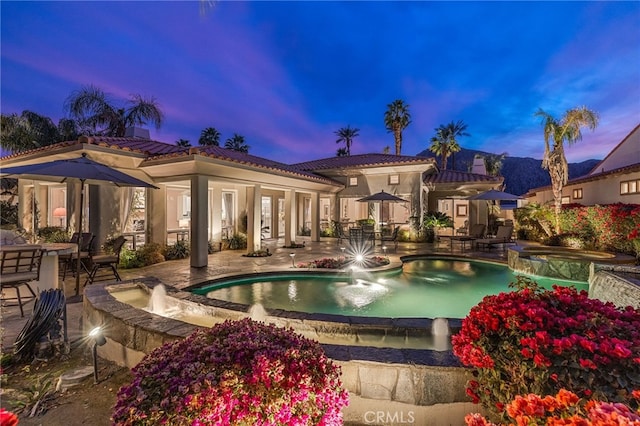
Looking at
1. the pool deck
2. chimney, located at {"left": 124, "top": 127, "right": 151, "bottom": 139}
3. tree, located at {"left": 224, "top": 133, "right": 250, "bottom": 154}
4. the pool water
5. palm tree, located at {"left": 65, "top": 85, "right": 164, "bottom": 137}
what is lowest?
the pool water

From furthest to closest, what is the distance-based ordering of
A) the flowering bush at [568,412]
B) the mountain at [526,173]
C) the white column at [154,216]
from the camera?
1. the mountain at [526,173]
2. the white column at [154,216]
3. the flowering bush at [568,412]

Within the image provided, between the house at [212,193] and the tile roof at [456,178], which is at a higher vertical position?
the tile roof at [456,178]

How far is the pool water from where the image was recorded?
662 cm

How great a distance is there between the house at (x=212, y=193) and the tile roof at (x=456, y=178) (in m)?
0.06

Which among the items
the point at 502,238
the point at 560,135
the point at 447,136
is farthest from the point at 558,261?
the point at 447,136

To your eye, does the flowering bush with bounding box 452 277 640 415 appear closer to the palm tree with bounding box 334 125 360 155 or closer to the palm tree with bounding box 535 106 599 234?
the palm tree with bounding box 535 106 599 234

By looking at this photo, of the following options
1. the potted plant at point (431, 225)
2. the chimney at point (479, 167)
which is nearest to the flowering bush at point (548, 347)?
the potted plant at point (431, 225)

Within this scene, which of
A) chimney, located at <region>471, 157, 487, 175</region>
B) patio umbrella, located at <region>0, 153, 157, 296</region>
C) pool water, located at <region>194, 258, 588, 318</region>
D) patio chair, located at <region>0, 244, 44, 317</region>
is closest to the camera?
patio chair, located at <region>0, 244, 44, 317</region>

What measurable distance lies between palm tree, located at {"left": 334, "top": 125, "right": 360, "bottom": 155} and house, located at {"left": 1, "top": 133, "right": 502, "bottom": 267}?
Answer: 22523 millimetres

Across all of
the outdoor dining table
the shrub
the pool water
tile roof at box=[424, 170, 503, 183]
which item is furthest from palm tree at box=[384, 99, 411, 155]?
the outdoor dining table

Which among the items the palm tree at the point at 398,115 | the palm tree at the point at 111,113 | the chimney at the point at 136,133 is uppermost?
the palm tree at the point at 398,115

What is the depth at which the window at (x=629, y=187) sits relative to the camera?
12645 millimetres

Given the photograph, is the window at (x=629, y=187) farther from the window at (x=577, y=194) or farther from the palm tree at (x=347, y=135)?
the palm tree at (x=347, y=135)

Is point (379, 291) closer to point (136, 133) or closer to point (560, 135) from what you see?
point (560, 135)
